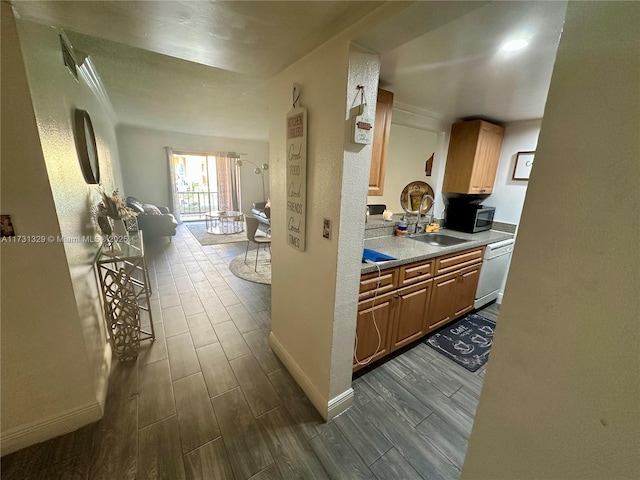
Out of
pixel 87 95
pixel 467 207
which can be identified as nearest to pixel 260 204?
pixel 87 95

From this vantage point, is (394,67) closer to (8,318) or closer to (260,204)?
(8,318)

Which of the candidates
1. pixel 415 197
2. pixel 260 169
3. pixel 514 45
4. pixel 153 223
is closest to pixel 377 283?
pixel 514 45

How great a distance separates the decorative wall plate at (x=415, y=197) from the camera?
119 inches

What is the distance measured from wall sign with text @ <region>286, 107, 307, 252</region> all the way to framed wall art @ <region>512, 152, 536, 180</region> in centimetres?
288

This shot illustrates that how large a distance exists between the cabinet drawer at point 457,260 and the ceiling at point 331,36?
1.38m

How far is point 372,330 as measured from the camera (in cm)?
→ 185

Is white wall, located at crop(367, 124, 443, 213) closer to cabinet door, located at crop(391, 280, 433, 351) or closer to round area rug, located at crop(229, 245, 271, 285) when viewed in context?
cabinet door, located at crop(391, 280, 433, 351)

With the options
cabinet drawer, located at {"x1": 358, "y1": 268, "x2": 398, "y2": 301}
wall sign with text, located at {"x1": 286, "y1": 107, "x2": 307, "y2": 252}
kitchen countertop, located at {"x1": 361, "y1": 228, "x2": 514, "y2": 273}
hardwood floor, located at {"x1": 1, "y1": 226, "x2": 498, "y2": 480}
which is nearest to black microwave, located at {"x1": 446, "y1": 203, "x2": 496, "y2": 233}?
kitchen countertop, located at {"x1": 361, "y1": 228, "x2": 514, "y2": 273}

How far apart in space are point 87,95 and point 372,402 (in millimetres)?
3641

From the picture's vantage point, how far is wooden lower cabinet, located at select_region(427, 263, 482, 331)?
2.30 metres

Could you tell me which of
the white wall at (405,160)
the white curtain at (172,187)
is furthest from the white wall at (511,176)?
the white curtain at (172,187)

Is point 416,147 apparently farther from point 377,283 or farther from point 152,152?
point 152,152

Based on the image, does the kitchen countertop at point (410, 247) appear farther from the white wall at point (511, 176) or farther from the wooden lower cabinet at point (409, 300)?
the white wall at point (511, 176)

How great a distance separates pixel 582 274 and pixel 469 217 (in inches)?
110
